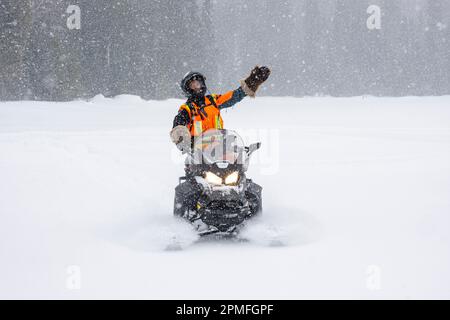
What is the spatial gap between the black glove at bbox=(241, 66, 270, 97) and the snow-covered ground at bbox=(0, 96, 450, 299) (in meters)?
1.98

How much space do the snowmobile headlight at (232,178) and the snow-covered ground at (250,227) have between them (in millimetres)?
787

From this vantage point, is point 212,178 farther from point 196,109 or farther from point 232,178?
point 196,109

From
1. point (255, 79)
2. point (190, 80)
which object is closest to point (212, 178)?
point (190, 80)

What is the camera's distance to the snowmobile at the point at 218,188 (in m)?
6.53

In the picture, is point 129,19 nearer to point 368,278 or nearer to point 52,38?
point 52,38

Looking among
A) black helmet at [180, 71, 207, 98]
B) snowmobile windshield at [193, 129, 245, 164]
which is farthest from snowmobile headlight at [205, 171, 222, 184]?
black helmet at [180, 71, 207, 98]

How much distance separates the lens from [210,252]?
645 cm

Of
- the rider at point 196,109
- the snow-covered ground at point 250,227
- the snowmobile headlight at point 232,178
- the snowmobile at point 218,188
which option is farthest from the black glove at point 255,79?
the snow-covered ground at point 250,227

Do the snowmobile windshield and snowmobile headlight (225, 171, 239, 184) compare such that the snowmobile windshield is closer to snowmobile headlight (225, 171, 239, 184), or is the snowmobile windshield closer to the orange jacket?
snowmobile headlight (225, 171, 239, 184)

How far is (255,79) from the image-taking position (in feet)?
25.7

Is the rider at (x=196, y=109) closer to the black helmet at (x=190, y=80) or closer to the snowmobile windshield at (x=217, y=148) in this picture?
the black helmet at (x=190, y=80)

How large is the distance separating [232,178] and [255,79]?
6.36ft
